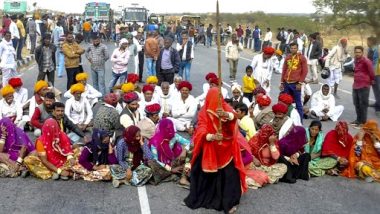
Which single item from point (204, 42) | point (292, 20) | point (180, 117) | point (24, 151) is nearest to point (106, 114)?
point (24, 151)

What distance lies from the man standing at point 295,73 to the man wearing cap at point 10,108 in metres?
5.11

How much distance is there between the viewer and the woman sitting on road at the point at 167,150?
6.57 metres

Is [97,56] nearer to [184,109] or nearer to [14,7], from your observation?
[184,109]

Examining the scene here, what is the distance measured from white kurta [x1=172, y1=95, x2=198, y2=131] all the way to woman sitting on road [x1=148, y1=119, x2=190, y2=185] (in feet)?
8.04

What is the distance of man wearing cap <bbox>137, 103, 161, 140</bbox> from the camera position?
7336 millimetres

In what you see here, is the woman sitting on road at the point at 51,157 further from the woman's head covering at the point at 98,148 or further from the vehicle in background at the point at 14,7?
the vehicle in background at the point at 14,7

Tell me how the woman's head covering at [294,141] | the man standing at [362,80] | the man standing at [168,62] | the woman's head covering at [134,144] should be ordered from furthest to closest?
the man standing at [168,62] → the man standing at [362,80] → the woman's head covering at [294,141] → the woman's head covering at [134,144]

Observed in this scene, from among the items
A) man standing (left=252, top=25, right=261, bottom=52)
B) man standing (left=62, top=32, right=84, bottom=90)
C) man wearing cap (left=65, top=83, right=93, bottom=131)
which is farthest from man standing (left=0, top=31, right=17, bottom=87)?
man standing (left=252, top=25, right=261, bottom=52)

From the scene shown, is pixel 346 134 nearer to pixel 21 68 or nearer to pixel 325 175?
pixel 325 175

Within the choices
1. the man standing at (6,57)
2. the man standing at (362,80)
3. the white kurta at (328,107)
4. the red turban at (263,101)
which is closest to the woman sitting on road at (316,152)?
the red turban at (263,101)

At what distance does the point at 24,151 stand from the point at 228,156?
3.04m

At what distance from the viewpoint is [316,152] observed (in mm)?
7125

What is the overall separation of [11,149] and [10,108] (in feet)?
7.33

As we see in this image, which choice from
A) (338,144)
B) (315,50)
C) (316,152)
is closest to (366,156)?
(338,144)
